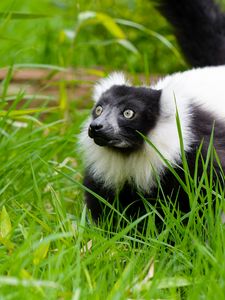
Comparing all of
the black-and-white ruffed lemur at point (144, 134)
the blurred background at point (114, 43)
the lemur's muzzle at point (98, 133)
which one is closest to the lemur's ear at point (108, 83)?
the black-and-white ruffed lemur at point (144, 134)

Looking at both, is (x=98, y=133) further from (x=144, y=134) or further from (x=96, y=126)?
(x=144, y=134)

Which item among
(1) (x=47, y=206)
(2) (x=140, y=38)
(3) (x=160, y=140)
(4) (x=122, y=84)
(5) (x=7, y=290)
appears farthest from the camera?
(2) (x=140, y=38)

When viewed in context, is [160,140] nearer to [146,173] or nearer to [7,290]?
[146,173]

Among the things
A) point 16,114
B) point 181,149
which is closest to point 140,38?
point 16,114

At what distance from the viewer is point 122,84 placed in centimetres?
438

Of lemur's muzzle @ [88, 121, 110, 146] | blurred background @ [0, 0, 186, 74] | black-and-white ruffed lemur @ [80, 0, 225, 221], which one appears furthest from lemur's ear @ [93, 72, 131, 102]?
blurred background @ [0, 0, 186, 74]

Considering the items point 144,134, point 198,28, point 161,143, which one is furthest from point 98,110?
point 198,28

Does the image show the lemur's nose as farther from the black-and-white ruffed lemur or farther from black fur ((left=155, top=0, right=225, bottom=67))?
black fur ((left=155, top=0, right=225, bottom=67))

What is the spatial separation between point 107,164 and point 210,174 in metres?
0.69

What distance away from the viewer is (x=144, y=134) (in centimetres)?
404

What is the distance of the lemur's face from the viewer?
12.8 ft

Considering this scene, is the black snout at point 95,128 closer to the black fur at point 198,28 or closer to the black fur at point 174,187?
the black fur at point 174,187

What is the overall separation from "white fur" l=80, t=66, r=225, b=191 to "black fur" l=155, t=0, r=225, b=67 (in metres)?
1.17

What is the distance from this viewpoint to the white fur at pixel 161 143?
13.0ft
